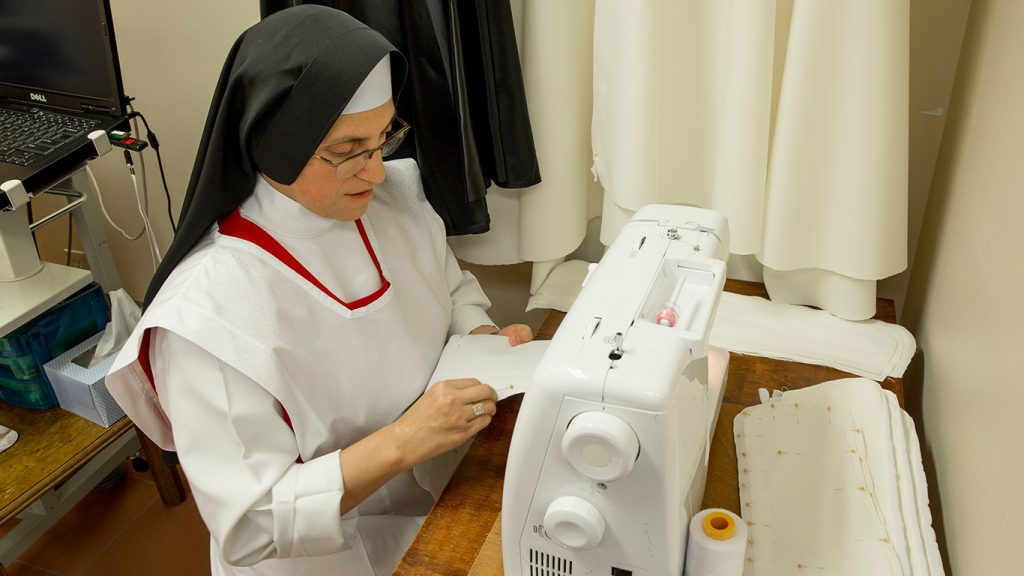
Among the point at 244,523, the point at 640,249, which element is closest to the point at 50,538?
the point at 244,523

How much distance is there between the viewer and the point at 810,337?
1488mm

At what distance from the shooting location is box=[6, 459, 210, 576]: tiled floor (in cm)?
212

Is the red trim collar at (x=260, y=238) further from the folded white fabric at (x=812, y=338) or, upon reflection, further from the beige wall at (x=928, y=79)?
the beige wall at (x=928, y=79)

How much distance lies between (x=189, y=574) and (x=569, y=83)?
1.59 metres

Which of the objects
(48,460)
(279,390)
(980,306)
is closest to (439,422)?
(279,390)

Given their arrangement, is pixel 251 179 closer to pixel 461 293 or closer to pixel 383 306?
pixel 383 306

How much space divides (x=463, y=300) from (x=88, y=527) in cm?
144

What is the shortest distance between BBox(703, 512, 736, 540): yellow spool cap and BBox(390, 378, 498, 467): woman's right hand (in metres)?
0.37

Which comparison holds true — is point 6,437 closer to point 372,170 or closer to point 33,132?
point 33,132

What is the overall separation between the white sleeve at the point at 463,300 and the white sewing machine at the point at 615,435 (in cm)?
54

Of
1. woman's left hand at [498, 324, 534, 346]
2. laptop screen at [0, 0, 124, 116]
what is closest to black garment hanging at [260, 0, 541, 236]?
woman's left hand at [498, 324, 534, 346]

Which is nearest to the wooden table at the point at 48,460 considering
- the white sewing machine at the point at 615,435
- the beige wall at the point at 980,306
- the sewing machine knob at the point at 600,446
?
the white sewing machine at the point at 615,435

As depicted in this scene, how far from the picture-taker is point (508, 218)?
1819 mm

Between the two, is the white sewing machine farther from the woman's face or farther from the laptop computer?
the laptop computer
